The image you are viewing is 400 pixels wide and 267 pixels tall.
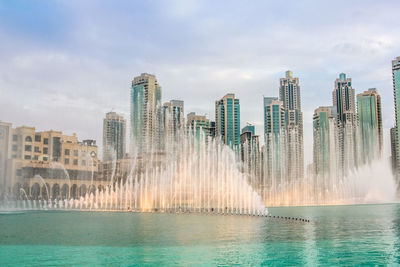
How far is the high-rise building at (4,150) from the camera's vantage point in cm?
9719

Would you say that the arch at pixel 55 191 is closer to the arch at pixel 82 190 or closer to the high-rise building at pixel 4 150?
the arch at pixel 82 190

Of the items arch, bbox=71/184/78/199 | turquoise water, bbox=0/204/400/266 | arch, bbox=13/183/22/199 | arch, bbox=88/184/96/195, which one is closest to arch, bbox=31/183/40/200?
arch, bbox=13/183/22/199

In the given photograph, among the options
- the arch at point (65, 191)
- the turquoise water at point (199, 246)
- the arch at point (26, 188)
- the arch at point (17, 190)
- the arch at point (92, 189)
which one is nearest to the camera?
the turquoise water at point (199, 246)

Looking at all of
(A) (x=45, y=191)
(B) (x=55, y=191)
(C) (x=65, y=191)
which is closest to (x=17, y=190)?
(A) (x=45, y=191)

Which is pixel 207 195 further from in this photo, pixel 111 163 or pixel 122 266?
pixel 111 163

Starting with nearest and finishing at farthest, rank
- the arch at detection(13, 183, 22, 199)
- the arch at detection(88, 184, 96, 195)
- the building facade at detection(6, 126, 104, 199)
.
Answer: the arch at detection(13, 183, 22, 199), the building facade at detection(6, 126, 104, 199), the arch at detection(88, 184, 96, 195)

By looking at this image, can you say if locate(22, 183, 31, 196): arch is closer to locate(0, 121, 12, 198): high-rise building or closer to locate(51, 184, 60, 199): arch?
locate(0, 121, 12, 198): high-rise building

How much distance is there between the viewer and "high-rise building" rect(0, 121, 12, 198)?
319 feet

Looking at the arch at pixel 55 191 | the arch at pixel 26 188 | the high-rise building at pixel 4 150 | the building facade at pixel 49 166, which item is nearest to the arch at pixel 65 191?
the building facade at pixel 49 166

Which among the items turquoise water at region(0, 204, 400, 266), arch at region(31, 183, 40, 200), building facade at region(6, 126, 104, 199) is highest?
building facade at region(6, 126, 104, 199)

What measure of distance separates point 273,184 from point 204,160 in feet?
212

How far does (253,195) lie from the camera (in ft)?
202

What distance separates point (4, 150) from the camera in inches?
4176

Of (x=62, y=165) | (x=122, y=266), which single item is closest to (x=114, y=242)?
(x=122, y=266)
